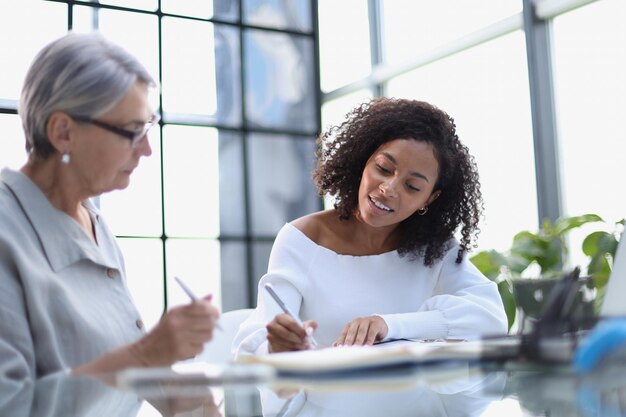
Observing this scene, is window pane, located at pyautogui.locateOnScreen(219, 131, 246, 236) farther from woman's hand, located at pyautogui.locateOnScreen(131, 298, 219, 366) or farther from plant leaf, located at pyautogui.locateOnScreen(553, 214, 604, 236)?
woman's hand, located at pyautogui.locateOnScreen(131, 298, 219, 366)

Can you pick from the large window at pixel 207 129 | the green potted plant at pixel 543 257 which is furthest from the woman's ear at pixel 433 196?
the large window at pixel 207 129

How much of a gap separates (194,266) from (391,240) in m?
2.29

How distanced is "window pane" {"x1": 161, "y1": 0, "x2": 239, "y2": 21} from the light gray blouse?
327 centimetres

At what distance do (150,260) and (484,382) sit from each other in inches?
131

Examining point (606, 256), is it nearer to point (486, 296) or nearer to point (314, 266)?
point (486, 296)

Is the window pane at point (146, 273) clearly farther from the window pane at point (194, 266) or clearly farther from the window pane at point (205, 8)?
the window pane at point (205, 8)

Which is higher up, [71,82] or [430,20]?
[430,20]

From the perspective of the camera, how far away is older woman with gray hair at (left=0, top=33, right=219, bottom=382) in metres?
1.30

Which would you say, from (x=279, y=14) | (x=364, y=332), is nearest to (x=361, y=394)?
(x=364, y=332)

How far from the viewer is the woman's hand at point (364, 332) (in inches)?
73.2

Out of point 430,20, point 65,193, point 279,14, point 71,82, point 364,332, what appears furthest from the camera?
point 279,14

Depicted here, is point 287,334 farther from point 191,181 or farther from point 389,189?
point 191,181

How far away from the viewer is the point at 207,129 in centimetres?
460

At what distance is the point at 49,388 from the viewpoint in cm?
115
